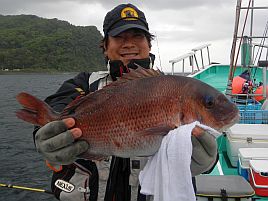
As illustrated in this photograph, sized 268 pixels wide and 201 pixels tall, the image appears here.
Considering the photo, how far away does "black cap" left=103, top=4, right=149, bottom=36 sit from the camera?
2.88 metres

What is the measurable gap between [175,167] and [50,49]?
123 meters

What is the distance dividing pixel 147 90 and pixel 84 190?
108 cm

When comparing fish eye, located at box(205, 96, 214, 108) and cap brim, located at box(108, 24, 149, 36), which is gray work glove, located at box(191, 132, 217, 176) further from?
cap brim, located at box(108, 24, 149, 36)

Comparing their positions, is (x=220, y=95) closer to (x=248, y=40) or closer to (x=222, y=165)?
(x=222, y=165)

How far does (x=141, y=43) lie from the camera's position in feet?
9.72

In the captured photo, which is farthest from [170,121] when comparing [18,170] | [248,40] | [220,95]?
[18,170]

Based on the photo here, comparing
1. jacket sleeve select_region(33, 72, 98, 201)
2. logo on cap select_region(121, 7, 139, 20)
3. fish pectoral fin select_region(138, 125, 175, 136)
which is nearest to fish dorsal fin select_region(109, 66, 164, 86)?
fish pectoral fin select_region(138, 125, 175, 136)

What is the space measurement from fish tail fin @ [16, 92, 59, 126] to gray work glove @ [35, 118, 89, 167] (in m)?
0.09

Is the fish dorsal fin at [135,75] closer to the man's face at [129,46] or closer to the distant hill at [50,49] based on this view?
the man's face at [129,46]

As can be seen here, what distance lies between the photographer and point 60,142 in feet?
7.45

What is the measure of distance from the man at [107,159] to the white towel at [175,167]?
0.47 ft

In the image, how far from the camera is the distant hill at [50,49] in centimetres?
10944

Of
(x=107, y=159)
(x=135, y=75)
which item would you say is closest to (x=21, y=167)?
(x=107, y=159)

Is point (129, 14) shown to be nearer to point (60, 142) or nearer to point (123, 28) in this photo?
point (123, 28)
